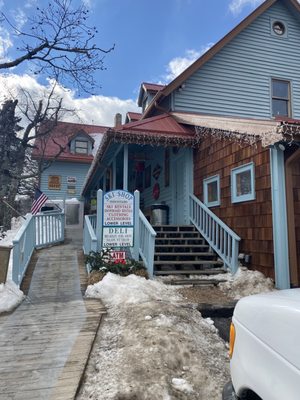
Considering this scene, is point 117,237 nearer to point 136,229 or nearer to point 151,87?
point 136,229

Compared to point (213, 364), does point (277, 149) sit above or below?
above

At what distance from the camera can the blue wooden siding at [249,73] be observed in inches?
458

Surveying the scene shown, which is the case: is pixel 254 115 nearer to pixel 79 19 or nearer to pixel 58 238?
pixel 79 19

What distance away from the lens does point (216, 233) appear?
7.91m

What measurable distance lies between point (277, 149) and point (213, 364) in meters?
4.26

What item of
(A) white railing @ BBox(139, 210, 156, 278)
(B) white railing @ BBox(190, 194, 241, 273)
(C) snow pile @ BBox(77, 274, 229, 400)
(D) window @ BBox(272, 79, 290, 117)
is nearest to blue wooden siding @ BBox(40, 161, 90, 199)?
(D) window @ BBox(272, 79, 290, 117)

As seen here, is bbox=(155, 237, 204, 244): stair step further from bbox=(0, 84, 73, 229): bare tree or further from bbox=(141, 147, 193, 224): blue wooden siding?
bbox=(0, 84, 73, 229): bare tree

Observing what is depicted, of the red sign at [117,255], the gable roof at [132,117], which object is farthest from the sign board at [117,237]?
the gable roof at [132,117]

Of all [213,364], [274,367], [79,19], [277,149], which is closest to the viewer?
[274,367]

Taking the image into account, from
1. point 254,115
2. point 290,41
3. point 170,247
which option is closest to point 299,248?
point 170,247

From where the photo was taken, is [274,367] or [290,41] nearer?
[274,367]

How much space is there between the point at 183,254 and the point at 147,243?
3.80 ft

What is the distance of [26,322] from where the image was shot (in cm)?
437

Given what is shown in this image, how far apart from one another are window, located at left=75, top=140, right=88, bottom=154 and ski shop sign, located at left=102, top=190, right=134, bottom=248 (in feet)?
66.7
